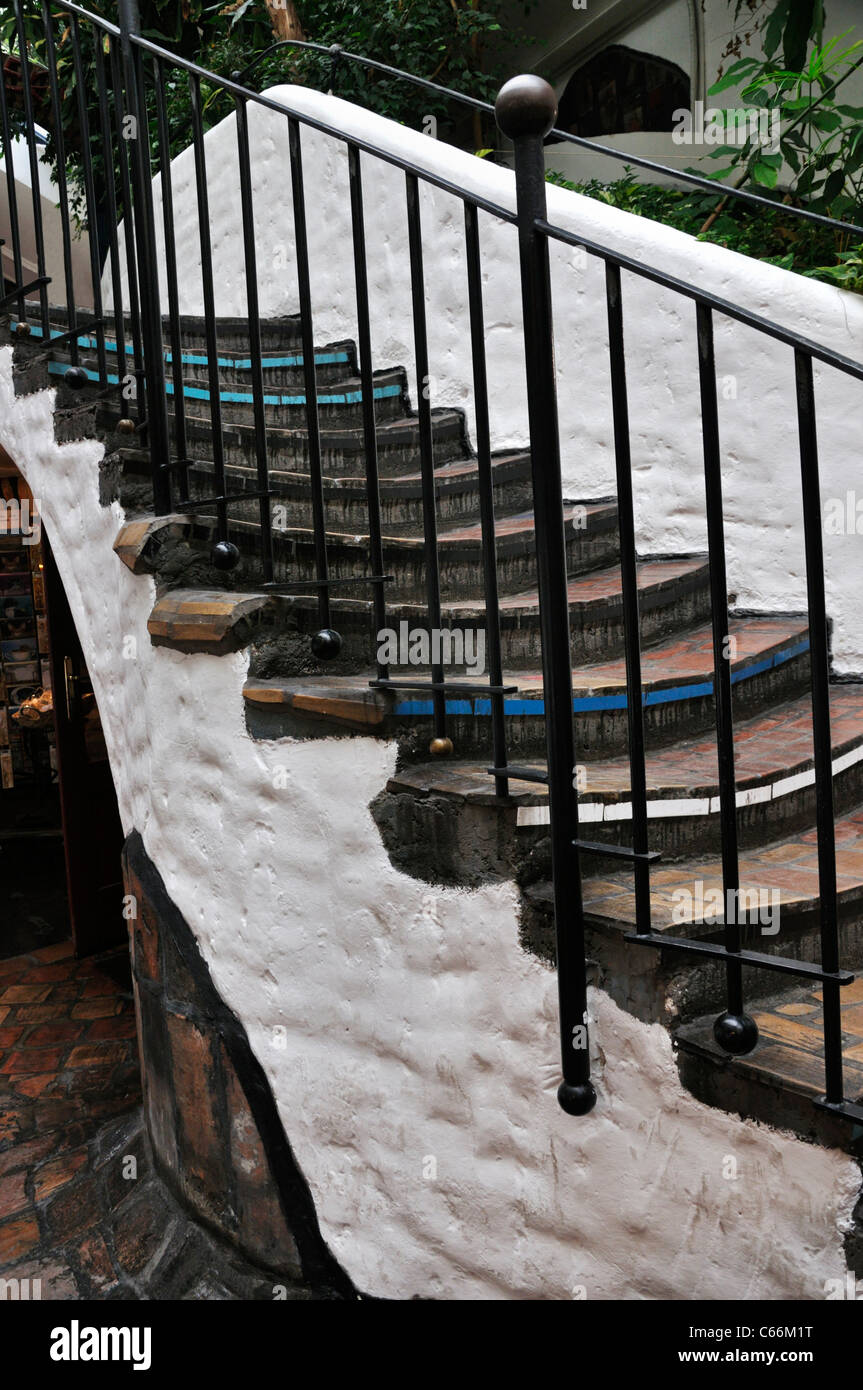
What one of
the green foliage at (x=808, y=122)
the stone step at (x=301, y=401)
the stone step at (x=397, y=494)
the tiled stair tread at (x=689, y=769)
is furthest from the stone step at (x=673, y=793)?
the green foliage at (x=808, y=122)

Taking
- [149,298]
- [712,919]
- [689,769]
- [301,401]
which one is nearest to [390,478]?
[301,401]

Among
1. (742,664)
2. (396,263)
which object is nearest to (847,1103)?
(742,664)

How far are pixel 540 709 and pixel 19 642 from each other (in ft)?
21.2

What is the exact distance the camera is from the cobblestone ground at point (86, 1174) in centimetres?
242

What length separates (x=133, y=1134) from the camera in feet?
9.78

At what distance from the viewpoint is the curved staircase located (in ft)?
5.65

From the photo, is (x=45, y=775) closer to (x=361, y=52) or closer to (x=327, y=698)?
(x=361, y=52)

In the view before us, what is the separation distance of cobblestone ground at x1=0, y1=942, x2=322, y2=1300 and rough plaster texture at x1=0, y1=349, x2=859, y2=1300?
0.41 meters

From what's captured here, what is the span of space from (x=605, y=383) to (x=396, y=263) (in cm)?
114

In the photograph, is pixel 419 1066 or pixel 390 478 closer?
pixel 419 1066

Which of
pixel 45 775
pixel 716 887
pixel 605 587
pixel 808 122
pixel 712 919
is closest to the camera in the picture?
pixel 712 919

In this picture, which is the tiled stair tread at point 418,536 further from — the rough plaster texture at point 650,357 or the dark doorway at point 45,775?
the dark doorway at point 45,775

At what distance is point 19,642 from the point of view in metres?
7.71

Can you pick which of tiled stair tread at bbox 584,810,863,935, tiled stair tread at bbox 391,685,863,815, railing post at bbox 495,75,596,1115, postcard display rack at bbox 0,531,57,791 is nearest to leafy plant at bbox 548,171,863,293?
tiled stair tread at bbox 391,685,863,815
